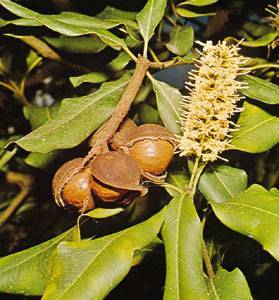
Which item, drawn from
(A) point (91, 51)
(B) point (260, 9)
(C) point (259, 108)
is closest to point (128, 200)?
(C) point (259, 108)

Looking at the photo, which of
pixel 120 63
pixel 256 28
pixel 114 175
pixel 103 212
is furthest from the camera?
pixel 256 28

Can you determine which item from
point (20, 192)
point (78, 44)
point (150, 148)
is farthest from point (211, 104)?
point (20, 192)

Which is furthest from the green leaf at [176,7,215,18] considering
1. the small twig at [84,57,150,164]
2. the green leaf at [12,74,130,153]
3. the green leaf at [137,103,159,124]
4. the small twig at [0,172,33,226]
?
the small twig at [0,172,33,226]

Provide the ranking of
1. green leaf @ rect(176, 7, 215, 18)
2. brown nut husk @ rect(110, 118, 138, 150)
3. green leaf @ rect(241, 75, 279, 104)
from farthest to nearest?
green leaf @ rect(176, 7, 215, 18) < green leaf @ rect(241, 75, 279, 104) < brown nut husk @ rect(110, 118, 138, 150)

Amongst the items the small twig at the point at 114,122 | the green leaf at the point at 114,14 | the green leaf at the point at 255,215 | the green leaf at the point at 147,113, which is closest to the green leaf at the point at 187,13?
the green leaf at the point at 114,14

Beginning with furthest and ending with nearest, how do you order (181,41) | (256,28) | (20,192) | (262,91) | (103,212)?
(20,192) → (256,28) → (181,41) → (262,91) → (103,212)

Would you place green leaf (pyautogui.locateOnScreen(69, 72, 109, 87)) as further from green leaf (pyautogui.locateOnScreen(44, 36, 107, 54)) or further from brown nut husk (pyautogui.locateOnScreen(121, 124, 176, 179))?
brown nut husk (pyautogui.locateOnScreen(121, 124, 176, 179))

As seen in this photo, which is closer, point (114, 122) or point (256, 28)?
point (114, 122)

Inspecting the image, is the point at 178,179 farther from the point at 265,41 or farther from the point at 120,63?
the point at 265,41
